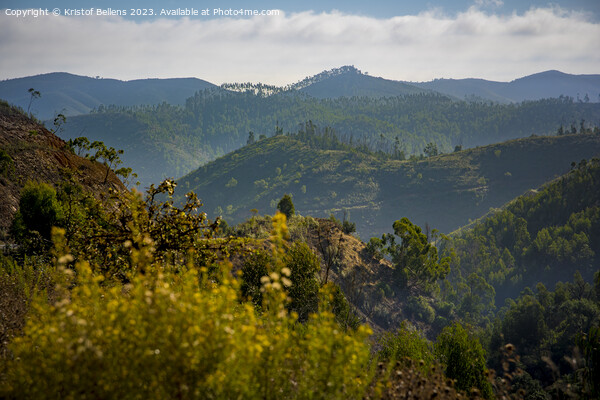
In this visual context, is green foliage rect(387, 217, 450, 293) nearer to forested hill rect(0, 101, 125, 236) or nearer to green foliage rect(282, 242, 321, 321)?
green foliage rect(282, 242, 321, 321)

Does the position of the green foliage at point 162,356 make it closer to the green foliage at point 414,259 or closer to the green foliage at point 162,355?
the green foliage at point 162,355

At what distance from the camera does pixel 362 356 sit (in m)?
4.68

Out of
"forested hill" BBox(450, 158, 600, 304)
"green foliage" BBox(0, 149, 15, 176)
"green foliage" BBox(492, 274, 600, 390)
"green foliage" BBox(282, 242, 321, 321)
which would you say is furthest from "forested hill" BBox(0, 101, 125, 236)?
"forested hill" BBox(450, 158, 600, 304)

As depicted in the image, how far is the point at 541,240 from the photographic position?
11400 cm

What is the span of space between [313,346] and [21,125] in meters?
34.6

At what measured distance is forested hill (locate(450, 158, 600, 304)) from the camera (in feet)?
362

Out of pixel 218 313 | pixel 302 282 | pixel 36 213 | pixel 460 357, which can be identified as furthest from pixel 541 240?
pixel 218 313

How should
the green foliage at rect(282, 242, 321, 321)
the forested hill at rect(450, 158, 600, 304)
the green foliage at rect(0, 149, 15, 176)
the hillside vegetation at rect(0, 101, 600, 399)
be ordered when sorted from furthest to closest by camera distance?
the forested hill at rect(450, 158, 600, 304) → the green foliage at rect(0, 149, 15, 176) → the green foliage at rect(282, 242, 321, 321) → the hillside vegetation at rect(0, 101, 600, 399)

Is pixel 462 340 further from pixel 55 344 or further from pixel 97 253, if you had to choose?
pixel 55 344

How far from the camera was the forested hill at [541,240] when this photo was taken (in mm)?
110188

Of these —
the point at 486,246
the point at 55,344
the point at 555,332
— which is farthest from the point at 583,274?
the point at 55,344

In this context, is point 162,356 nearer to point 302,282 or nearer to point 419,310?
point 302,282

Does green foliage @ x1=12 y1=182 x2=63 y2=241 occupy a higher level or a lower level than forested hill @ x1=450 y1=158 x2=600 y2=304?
higher

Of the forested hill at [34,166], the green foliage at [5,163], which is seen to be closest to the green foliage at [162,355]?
the forested hill at [34,166]
